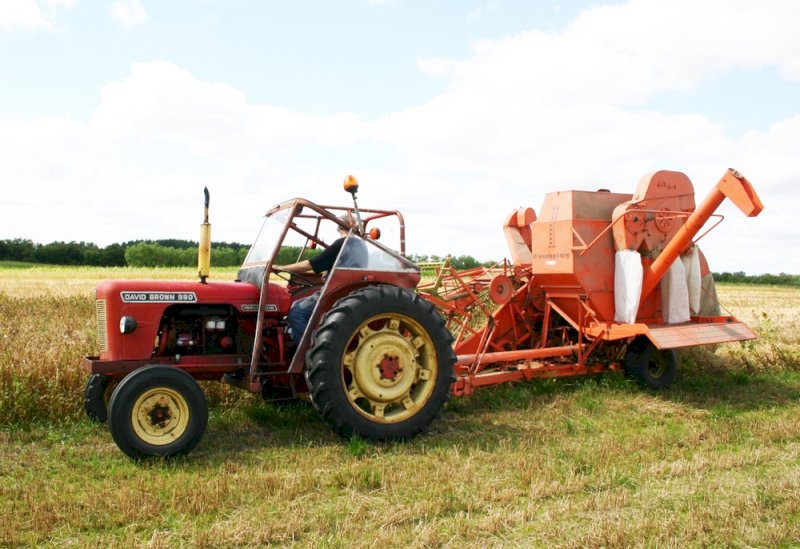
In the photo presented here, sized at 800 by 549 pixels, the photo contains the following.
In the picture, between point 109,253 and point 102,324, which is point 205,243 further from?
point 109,253

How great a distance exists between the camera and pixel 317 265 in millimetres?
6324

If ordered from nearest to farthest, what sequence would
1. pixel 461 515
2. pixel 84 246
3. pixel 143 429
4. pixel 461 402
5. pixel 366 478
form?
pixel 461 515
pixel 366 478
pixel 143 429
pixel 461 402
pixel 84 246

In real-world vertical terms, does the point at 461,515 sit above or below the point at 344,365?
below

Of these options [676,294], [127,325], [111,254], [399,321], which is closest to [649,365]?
[676,294]

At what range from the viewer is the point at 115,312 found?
580cm

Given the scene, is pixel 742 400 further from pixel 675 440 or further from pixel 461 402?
pixel 461 402

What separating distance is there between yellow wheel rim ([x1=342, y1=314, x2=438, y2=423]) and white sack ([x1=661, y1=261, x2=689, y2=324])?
3.88 metres

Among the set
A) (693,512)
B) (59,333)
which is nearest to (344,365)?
(693,512)

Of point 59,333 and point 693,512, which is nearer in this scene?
point 693,512

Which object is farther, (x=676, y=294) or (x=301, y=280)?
(x=676, y=294)

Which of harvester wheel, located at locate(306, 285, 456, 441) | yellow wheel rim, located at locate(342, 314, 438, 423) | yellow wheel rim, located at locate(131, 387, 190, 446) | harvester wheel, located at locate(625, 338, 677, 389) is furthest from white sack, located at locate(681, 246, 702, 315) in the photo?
yellow wheel rim, located at locate(131, 387, 190, 446)

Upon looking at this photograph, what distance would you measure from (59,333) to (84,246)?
123 ft

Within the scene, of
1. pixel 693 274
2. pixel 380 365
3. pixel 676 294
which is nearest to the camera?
pixel 380 365

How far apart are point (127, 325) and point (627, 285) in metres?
5.45
